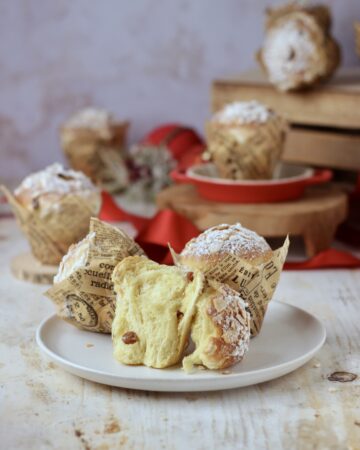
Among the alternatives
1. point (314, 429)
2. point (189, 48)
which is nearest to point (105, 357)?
point (314, 429)

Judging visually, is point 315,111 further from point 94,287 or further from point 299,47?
point 94,287

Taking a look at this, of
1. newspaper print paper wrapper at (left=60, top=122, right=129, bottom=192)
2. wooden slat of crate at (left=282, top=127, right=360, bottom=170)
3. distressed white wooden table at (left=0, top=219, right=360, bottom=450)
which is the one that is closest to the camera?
distressed white wooden table at (left=0, top=219, right=360, bottom=450)

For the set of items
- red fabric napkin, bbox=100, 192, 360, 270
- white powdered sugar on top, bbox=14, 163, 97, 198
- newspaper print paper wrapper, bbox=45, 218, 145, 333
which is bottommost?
red fabric napkin, bbox=100, 192, 360, 270

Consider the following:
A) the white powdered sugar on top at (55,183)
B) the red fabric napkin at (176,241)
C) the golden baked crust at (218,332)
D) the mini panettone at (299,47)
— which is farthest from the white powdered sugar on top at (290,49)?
the golden baked crust at (218,332)

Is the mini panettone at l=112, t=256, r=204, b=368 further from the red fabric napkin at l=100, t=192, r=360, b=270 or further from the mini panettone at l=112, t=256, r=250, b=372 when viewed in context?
the red fabric napkin at l=100, t=192, r=360, b=270

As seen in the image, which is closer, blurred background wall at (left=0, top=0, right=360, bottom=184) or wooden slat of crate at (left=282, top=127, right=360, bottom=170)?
wooden slat of crate at (left=282, top=127, right=360, bottom=170)

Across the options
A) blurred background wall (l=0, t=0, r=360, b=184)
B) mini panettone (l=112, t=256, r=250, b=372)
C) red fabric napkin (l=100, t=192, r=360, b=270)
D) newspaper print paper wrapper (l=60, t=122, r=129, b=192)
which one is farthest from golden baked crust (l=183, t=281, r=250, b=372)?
blurred background wall (l=0, t=0, r=360, b=184)

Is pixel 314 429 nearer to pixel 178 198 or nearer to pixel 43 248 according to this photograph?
pixel 43 248
